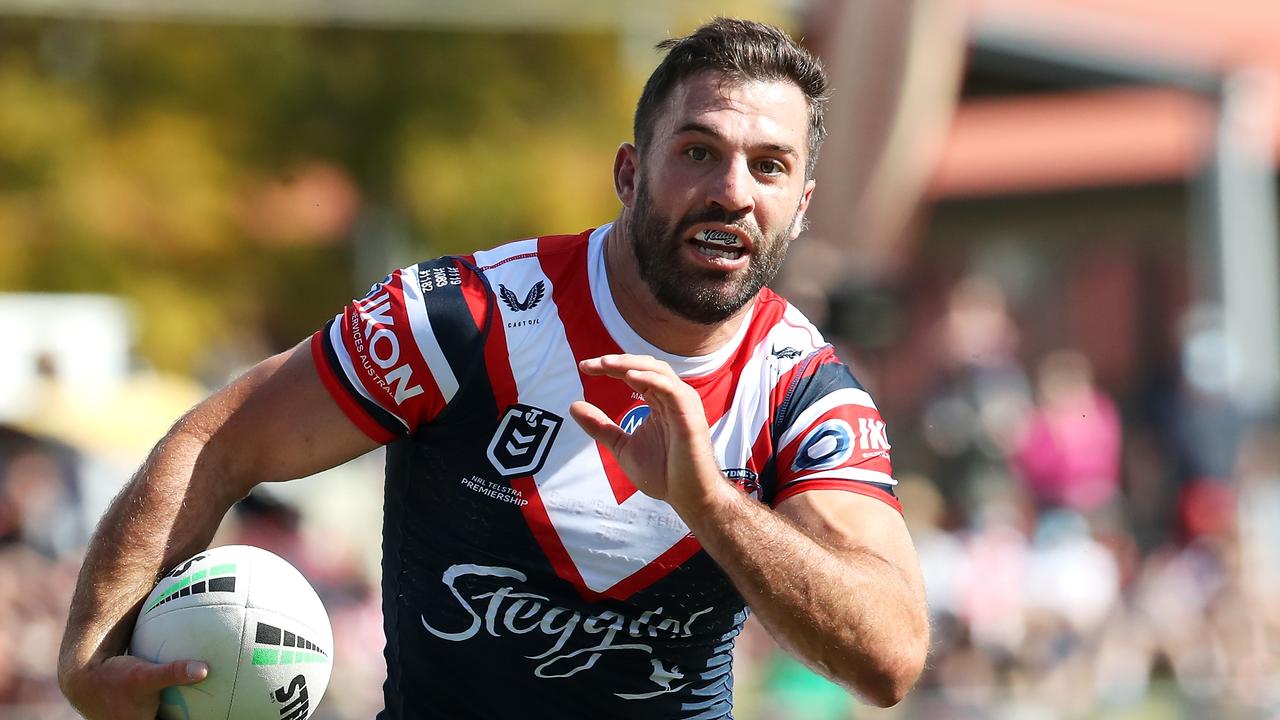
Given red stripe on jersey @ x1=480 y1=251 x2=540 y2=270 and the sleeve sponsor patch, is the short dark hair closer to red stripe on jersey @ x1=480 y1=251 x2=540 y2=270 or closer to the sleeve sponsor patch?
red stripe on jersey @ x1=480 y1=251 x2=540 y2=270

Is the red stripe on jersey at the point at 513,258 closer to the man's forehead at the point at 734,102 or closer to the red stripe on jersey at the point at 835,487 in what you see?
the man's forehead at the point at 734,102

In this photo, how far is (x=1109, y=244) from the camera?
89.8 feet

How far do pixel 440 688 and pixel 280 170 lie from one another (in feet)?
35.8

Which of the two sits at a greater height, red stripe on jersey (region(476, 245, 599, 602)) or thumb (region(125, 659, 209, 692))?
red stripe on jersey (region(476, 245, 599, 602))

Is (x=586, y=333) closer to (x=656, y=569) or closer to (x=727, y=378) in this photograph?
(x=727, y=378)

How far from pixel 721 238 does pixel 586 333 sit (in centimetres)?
43

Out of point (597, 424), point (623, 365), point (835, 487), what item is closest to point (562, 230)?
point (835, 487)

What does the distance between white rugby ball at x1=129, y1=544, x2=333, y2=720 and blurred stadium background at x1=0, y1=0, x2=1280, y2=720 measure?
186 inches

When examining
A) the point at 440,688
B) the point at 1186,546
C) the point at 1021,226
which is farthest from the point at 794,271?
the point at 1021,226

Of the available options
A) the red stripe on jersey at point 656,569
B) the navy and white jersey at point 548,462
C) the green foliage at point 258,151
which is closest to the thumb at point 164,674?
the navy and white jersey at point 548,462

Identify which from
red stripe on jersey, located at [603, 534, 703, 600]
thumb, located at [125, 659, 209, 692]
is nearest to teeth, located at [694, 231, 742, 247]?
red stripe on jersey, located at [603, 534, 703, 600]

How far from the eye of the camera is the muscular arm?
11.7 feet

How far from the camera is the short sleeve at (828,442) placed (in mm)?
4094

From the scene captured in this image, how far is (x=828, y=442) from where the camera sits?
4.14 metres
